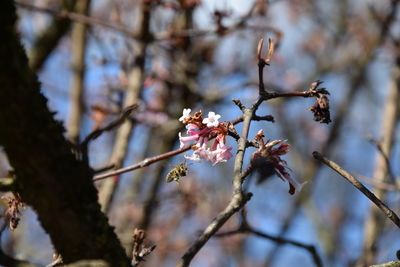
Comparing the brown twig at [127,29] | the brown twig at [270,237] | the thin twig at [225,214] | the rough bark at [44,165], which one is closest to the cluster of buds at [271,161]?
the thin twig at [225,214]

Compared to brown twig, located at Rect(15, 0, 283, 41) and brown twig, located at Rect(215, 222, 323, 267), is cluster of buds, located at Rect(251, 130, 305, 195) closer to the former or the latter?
brown twig, located at Rect(215, 222, 323, 267)

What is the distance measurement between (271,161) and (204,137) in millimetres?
222

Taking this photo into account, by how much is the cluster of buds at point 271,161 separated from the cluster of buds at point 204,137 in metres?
0.10

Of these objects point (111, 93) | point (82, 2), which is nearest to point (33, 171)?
point (111, 93)

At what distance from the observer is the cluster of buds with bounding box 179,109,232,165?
1.37 m

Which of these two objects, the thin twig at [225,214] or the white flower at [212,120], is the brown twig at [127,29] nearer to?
the white flower at [212,120]

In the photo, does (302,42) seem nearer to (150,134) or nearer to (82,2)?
(150,134)

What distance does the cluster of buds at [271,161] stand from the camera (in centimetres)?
124

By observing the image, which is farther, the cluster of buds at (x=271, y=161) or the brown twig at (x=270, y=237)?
the brown twig at (x=270, y=237)

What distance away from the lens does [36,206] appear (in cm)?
114

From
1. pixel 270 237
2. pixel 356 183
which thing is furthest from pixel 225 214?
pixel 270 237

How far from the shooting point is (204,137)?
4.62 feet

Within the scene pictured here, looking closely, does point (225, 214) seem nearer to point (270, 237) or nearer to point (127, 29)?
point (270, 237)

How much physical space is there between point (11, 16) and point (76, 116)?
2.68 meters
